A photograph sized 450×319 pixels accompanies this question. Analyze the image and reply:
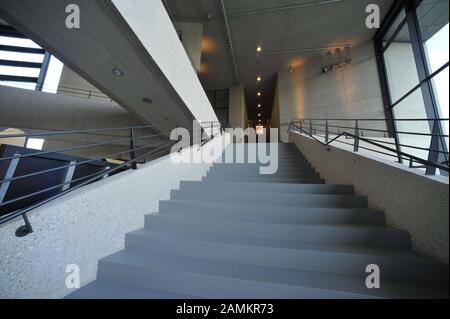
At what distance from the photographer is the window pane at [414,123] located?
5824 millimetres

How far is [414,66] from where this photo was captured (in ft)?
19.5

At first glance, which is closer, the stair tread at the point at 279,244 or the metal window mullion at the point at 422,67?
the stair tread at the point at 279,244

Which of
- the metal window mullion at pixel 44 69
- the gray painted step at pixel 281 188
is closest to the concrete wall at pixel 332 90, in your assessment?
the gray painted step at pixel 281 188

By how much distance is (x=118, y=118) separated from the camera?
264 inches

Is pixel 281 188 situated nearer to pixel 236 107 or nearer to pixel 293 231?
pixel 293 231

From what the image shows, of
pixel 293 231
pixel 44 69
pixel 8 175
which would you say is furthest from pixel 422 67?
pixel 44 69

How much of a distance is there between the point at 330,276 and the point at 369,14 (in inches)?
361

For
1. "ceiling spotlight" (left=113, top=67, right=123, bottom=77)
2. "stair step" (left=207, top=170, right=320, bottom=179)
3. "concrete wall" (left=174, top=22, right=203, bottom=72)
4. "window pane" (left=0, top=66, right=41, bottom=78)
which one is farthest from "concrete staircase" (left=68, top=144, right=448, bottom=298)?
"window pane" (left=0, top=66, right=41, bottom=78)

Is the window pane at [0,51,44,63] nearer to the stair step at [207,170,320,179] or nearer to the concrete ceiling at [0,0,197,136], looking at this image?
the concrete ceiling at [0,0,197,136]

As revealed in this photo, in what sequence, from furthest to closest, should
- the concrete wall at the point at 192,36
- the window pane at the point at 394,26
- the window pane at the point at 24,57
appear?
1. the window pane at the point at 24,57
2. the concrete wall at the point at 192,36
3. the window pane at the point at 394,26

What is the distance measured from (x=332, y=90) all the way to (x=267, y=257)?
917cm

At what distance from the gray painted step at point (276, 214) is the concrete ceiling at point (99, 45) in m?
2.51

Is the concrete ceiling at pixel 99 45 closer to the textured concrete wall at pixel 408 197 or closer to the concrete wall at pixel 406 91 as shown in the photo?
the textured concrete wall at pixel 408 197
